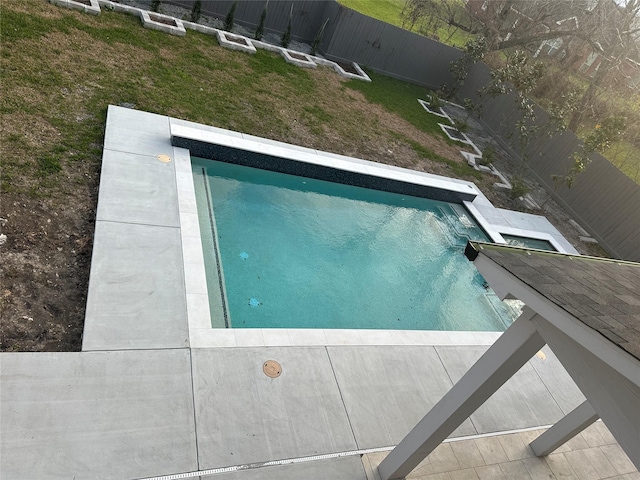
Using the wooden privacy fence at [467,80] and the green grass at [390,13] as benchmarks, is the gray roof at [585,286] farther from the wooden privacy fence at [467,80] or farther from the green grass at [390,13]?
the green grass at [390,13]

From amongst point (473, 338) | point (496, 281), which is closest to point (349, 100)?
point (473, 338)

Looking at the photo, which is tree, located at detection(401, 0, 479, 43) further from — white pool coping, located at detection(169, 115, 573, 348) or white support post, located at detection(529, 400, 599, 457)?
white support post, located at detection(529, 400, 599, 457)

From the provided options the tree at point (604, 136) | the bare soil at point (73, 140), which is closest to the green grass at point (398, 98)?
the bare soil at point (73, 140)

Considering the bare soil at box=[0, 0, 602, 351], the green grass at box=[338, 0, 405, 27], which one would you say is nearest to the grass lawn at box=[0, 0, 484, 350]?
the bare soil at box=[0, 0, 602, 351]

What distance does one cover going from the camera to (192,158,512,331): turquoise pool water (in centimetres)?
645

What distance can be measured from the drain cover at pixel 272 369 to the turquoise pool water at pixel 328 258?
3.33 feet

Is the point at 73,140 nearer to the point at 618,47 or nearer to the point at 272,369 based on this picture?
the point at 272,369

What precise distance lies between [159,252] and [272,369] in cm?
227

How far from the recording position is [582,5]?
71.8 feet

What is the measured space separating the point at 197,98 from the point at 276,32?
7655mm

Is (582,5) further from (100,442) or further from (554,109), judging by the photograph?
(100,442)

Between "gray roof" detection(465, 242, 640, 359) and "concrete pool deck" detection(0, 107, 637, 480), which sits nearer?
"gray roof" detection(465, 242, 640, 359)

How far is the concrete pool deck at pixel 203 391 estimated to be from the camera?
147 inches

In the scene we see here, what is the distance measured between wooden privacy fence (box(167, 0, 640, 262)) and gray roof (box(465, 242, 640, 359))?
10.3 metres
